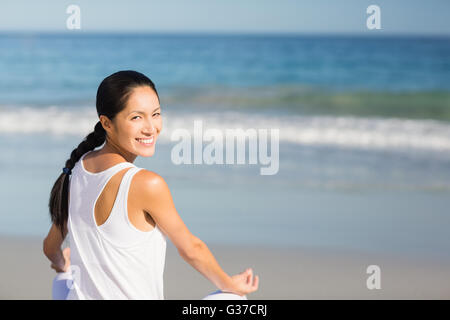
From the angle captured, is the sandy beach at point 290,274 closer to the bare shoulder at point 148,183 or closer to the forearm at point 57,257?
the forearm at point 57,257

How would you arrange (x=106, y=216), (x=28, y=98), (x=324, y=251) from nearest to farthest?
(x=106, y=216), (x=324, y=251), (x=28, y=98)

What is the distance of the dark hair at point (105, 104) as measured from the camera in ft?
6.37

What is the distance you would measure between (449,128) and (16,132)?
6.66 metres

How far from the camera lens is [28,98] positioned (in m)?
13.2

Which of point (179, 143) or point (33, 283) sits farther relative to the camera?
point (179, 143)

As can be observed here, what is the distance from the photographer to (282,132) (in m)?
9.48

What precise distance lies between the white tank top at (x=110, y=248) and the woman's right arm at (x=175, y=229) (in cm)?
5

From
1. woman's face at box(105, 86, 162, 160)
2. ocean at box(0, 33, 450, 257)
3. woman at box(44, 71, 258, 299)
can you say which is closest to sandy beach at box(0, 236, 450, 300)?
ocean at box(0, 33, 450, 257)

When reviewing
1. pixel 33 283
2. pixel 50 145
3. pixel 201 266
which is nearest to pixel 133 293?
pixel 201 266

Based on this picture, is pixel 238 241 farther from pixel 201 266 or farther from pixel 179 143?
pixel 179 143

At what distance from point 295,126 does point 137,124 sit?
825 cm

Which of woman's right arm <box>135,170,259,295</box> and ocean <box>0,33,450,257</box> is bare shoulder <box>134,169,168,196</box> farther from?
ocean <box>0,33,450,257</box>

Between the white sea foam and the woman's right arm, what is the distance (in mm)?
6563

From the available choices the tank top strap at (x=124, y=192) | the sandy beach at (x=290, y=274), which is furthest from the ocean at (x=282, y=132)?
the tank top strap at (x=124, y=192)
